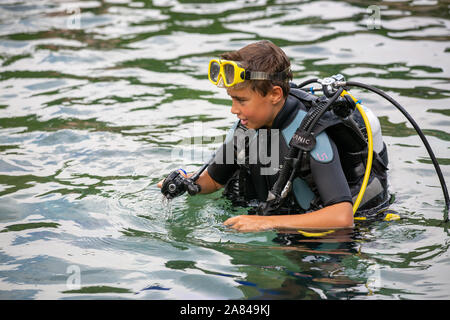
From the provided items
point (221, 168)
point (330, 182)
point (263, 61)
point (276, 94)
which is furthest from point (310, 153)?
point (221, 168)

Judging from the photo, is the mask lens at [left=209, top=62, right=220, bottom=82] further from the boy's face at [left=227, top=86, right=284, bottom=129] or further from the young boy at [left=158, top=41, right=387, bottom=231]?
the boy's face at [left=227, top=86, right=284, bottom=129]

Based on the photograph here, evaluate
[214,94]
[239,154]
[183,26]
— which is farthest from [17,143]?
[183,26]

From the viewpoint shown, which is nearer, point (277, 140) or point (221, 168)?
point (277, 140)

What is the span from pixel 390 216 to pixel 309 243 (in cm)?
75

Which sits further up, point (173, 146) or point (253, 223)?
point (173, 146)

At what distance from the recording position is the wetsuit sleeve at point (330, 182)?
12.4 feet

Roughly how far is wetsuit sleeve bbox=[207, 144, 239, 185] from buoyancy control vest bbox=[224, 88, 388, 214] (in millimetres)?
161

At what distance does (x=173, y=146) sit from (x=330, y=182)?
271 cm

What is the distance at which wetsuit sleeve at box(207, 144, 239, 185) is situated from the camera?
453 cm

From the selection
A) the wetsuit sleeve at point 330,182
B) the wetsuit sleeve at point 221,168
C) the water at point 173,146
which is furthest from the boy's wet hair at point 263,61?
the water at point 173,146

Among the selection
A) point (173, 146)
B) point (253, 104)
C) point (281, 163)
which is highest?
point (253, 104)

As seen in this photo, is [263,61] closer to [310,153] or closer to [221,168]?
[310,153]

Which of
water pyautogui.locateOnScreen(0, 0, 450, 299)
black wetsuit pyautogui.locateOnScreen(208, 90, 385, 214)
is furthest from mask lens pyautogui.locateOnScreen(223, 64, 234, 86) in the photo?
water pyautogui.locateOnScreen(0, 0, 450, 299)

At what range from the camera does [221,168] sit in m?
4.59
